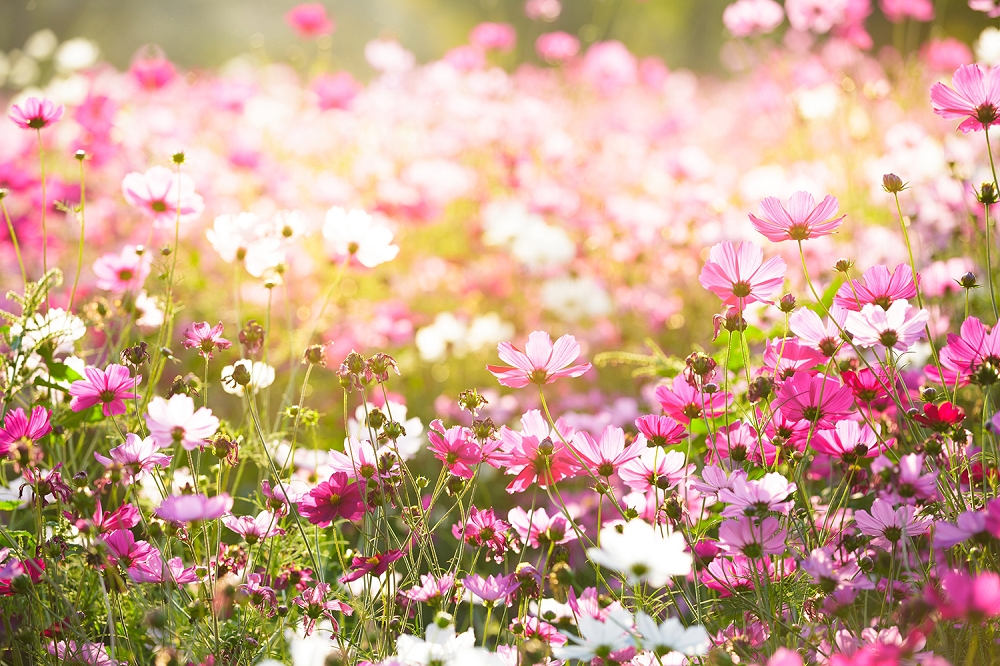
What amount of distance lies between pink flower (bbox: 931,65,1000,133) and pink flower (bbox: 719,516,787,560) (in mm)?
474

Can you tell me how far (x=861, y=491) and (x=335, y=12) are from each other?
18.6ft

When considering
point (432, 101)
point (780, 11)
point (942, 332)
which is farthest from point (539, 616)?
point (432, 101)

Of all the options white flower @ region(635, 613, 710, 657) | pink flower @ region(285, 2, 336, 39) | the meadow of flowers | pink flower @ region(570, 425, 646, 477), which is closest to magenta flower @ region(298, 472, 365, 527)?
the meadow of flowers

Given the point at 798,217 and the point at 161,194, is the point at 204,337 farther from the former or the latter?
the point at 798,217

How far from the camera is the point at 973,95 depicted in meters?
0.89

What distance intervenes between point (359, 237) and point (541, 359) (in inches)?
17.2

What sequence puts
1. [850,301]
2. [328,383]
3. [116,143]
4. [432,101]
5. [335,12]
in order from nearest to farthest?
1. [850,301]
2. [328,383]
3. [116,143]
4. [432,101]
5. [335,12]

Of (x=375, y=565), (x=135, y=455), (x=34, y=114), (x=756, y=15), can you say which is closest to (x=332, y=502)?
(x=375, y=565)

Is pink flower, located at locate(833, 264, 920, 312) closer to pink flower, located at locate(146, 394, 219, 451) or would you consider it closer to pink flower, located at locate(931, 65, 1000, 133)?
pink flower, located at locate(931, 65, 1000, 133)

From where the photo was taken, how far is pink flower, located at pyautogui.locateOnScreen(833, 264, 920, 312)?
89cm

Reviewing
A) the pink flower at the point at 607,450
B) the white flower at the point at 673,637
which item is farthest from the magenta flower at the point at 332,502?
the white flower at the point at 673,637

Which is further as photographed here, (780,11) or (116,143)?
(116,143)

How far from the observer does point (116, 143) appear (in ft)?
7.52

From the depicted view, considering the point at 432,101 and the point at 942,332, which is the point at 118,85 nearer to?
the point at 432,101
